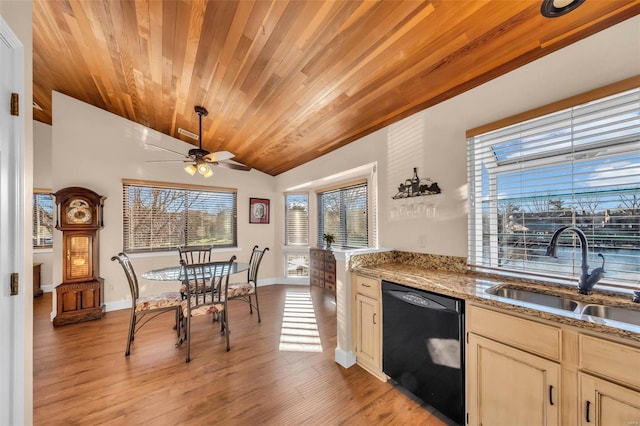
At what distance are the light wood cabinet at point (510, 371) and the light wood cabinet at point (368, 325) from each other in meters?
0.74

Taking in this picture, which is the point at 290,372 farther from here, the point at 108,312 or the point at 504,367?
the point at 108,312

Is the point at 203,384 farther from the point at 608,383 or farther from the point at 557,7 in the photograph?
the point at 557,7

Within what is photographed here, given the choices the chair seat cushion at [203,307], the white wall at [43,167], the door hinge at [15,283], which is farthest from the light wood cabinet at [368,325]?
the white wall at [43,167]

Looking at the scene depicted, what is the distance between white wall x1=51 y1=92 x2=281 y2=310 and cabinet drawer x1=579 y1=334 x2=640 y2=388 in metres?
4.91

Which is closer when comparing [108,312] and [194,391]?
[194,391]

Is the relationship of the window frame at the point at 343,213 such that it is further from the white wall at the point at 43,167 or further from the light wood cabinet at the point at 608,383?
the white wall at the point at 43,167

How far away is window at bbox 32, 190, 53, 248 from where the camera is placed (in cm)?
466

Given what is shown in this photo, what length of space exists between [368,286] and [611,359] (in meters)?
1.42

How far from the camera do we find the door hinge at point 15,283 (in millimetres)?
1072

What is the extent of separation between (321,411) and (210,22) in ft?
9.79

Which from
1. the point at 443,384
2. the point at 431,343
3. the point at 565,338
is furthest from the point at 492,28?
the point at 443,384

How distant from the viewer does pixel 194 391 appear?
1.98m

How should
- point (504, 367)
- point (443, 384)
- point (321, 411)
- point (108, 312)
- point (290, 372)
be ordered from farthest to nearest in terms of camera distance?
point (108, 312) → point (290, 372) → point (321, 411) → point (443, 384) → point (504, 367)

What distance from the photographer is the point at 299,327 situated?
10.4ft
